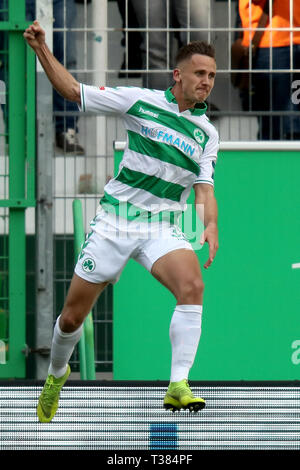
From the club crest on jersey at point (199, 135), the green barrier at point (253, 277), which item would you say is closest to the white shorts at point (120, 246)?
the club crest on jersey at point (199, 135)

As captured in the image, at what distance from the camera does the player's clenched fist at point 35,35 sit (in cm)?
616

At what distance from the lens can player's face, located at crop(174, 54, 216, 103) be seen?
6453 mm

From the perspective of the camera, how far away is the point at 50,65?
6.28 metres

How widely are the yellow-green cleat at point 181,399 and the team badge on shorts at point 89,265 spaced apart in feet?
2.45

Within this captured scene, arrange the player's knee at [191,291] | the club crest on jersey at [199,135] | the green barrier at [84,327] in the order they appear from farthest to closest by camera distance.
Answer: the green barrier at [84,327] → the club crest on jersey at [199,135] → the player's knee at [191,291]

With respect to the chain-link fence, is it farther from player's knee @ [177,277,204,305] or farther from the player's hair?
player's knee @ [177,277,204,305]

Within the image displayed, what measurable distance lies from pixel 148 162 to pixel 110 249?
0.48m

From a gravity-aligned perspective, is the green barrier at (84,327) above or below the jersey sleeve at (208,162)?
below

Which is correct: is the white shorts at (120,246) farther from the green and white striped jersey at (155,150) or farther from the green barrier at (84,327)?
the green barrier at (84,327)

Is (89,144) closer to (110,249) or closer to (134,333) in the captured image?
(134,333)

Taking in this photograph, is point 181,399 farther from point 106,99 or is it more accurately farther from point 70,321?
point 106,99

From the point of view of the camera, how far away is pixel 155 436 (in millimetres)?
6277

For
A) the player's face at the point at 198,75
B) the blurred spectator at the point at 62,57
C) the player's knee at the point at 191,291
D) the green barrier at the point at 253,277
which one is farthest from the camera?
the blurred spectator at the point at 62,57
